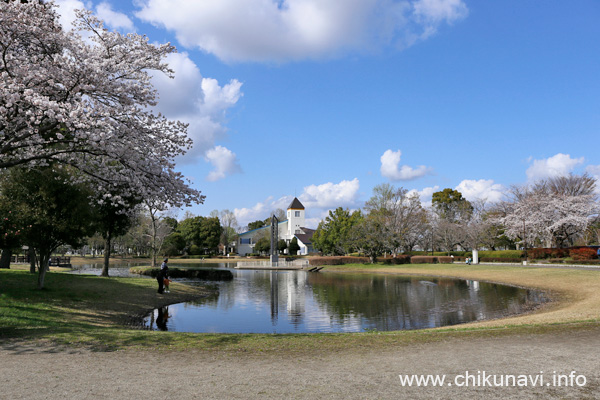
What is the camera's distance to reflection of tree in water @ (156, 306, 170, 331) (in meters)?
15.9

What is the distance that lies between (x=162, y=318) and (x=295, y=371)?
1293 cm

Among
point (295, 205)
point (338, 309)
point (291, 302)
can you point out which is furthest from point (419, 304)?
point (295, 205)

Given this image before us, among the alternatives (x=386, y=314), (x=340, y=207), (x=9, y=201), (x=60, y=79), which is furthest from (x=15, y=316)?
(x=340, y=207)

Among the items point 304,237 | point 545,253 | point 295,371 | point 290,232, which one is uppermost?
point 290,232

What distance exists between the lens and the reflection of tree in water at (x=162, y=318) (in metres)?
15.9

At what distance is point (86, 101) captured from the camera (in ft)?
39.6

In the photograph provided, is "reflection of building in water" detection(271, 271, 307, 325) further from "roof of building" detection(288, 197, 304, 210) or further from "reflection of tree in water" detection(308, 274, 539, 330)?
"roof of building" detection(288, 197, 304, 210)

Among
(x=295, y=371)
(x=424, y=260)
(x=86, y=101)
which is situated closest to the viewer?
(x=295, y=371)

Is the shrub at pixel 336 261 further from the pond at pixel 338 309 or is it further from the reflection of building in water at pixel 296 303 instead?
the pond at pixel 338 309

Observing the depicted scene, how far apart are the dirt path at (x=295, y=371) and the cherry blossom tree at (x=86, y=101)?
595 cm

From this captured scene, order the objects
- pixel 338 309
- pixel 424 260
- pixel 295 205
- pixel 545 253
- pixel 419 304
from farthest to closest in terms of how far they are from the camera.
A: pixel 295 205 → pixel 424 260 → pixel 545 253 → pixel 419 304 → pixel 338 309

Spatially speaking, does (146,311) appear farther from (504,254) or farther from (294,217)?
(294,217)

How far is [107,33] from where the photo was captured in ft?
41.7

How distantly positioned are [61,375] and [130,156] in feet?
24.5
